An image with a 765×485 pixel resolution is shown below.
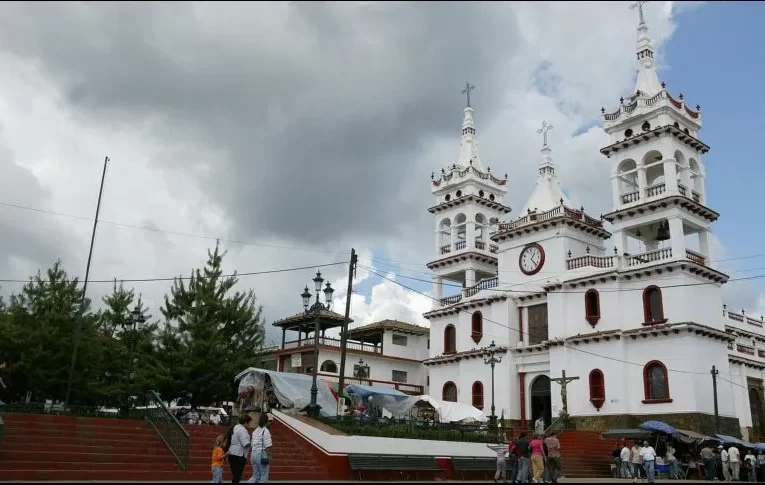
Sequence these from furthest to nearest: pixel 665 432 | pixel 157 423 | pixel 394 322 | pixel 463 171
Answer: pixel 394 322
pixel 463 171
pixel 665 432
pixel 157 423

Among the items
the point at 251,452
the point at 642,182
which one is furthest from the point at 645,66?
the point at 251,452

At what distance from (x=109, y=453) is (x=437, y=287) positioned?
3614cm

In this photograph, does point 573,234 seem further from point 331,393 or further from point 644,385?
point 331,393

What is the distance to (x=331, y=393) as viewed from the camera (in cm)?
3191

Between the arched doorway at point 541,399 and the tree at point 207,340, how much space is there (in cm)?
1935

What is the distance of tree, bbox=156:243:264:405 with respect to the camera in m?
32.1

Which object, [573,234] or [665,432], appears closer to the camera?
[665,432]

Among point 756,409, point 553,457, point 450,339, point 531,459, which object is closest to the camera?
point 531,459

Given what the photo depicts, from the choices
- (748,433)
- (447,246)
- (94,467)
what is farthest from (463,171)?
(94,467)

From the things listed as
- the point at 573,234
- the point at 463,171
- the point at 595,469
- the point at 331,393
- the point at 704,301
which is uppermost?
the point at 463,171

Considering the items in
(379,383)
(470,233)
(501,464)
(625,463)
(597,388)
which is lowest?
(625,463)

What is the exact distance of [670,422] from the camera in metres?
36.0

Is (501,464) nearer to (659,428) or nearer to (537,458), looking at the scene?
(537,458)

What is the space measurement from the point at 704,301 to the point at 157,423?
1195 inches
